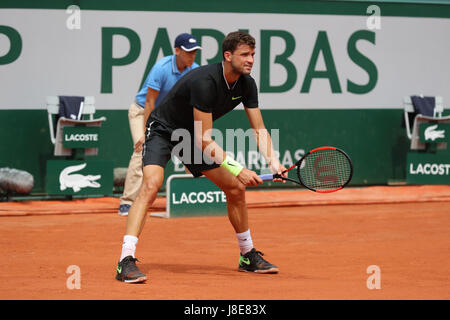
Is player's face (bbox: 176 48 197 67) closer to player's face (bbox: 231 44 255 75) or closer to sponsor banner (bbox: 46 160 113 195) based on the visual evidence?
sponsor banner (bbox: 46 160 113 195)

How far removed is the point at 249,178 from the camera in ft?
15.5

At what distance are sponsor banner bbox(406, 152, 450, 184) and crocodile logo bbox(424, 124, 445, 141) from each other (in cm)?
21

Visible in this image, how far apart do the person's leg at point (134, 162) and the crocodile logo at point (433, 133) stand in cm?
379

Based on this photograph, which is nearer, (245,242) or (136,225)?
(136,225)

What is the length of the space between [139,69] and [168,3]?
2.79ft

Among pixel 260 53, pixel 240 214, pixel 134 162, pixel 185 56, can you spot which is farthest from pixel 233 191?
pixel 260 53

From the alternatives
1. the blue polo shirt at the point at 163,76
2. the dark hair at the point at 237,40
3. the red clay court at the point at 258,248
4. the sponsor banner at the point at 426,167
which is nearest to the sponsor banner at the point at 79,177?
the red clay court at the point at 258,248

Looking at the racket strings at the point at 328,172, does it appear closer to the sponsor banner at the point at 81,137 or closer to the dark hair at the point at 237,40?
the dark hair at the point at 237,40

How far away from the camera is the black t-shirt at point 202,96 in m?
4.79

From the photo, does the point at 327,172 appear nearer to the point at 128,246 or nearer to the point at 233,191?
the point at 233,191

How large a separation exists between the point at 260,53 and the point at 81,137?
2433 millimetres

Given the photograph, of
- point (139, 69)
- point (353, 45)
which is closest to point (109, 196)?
point (139, 69)

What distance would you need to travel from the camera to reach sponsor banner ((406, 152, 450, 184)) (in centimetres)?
995

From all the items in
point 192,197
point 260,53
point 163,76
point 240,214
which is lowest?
point 192,197
